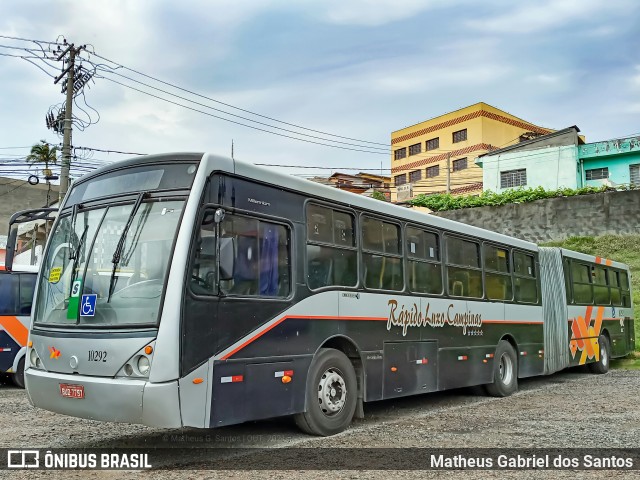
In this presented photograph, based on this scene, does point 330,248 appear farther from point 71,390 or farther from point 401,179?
point 401,179

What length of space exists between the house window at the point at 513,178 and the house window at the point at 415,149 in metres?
15.6

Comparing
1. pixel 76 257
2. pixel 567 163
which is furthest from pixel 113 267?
pixel 567 163

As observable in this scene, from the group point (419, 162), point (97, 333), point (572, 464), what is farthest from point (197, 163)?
point (419, 162)

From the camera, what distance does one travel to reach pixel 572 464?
6.32 m

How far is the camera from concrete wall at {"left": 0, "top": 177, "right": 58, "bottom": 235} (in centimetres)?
3872

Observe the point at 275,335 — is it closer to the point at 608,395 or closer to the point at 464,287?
the point at 464,287

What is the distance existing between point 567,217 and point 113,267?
25.2 m

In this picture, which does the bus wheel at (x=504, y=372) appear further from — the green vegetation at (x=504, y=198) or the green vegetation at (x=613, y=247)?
the green vegetation at (x=504, y=198)

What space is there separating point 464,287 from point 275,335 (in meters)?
4.74

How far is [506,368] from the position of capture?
12102mm

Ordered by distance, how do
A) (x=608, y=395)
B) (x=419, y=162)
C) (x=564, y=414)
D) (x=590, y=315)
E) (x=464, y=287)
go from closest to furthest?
1. (x=564, y=414)
2. (x=464, y=287)
3. (x=608, y=395)
4. (x=590, y=315)
5. (x=419, y=162)

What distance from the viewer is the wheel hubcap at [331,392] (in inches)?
298

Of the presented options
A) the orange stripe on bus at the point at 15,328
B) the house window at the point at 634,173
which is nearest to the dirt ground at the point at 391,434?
the orange stripe on bus at the point at 15,328

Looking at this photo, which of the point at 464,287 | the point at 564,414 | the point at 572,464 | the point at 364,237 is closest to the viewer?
the point at 572,464
